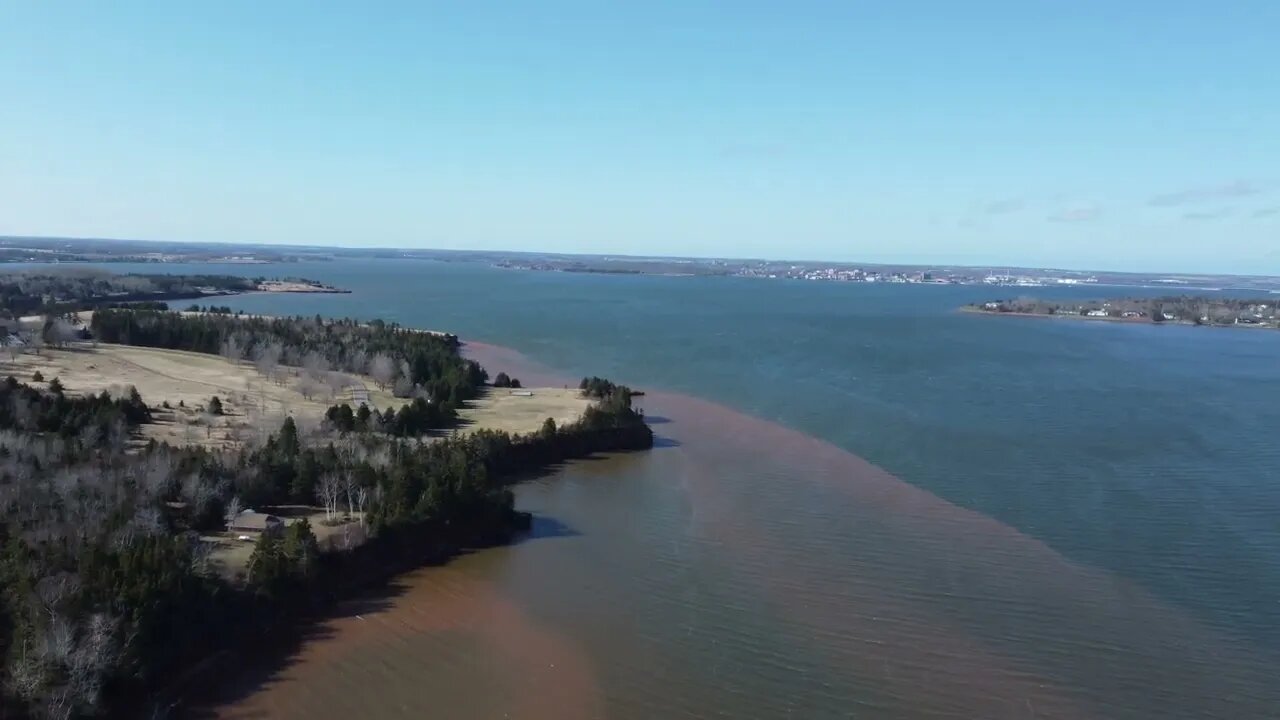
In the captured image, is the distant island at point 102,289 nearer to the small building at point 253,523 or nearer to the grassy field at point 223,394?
Result: the grassy field at point 223,394

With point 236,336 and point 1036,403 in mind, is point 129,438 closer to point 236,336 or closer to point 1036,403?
point 236,336

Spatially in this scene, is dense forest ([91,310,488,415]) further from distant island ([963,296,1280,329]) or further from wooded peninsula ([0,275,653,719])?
distant island ([963,296,1280,329])

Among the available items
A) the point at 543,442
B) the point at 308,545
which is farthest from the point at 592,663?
the point at 543,442

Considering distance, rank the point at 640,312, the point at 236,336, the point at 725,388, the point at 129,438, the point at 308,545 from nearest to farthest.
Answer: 1. the point at 308,545
2. the point at 129,438
3. the point at 725,388
4. the point at 236,336
5. the point at 640,312

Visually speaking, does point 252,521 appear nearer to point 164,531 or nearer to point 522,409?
point 164,531

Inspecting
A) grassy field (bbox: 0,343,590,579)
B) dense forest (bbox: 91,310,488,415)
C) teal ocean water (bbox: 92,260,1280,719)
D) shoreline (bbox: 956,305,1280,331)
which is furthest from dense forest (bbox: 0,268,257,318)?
shoreline (bbox: 956,305,1280,331)
